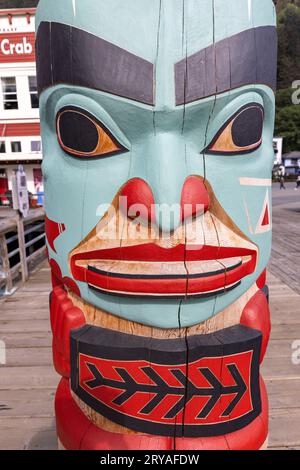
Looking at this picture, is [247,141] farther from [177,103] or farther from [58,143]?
[58,143]

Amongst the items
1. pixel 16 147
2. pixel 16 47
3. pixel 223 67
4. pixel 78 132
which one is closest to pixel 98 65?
pixel 78 132

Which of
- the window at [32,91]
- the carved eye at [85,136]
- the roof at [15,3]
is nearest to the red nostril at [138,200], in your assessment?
the carved eye at [85,136]

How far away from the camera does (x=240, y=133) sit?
107 cm

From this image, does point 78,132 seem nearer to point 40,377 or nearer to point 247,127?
point 247,127

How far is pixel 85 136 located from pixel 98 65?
0.19 m

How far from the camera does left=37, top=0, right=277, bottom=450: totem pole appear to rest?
0.98m

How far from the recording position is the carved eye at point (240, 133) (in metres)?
1.05

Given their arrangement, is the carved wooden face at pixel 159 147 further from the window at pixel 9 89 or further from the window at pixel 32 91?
the window at pixel 9 89

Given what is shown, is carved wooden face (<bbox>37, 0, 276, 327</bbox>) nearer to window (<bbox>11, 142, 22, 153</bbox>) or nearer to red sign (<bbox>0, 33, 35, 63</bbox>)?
window (<bbox>11, 142, 22, 153</bbox>)

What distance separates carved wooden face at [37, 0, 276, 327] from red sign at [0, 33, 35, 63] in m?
13.0

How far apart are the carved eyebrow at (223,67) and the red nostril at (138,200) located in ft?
0.78

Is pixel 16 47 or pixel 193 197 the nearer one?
pixel 193 197

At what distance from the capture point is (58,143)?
1.15m

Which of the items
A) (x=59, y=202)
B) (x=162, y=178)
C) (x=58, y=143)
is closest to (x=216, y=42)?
(x=162, y=178)
